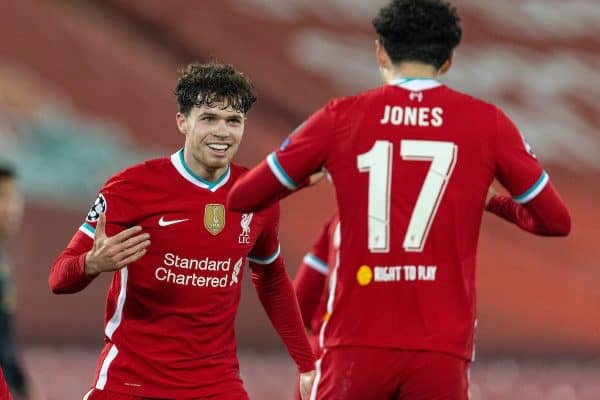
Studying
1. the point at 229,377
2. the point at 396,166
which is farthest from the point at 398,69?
the point at 229,377

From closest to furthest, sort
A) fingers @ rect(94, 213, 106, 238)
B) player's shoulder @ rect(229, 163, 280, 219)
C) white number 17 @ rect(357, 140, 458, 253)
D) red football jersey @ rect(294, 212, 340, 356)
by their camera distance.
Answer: white number 17 @ rect(357, 140, 458, 253)
fingers @ rect(94, 213, 106, 238)
player's shoulder @ rect(229, 163, 280, 219)
red football jersey @ rect(294, 212, 340, 356)

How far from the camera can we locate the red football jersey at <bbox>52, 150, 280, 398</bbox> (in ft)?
14.4

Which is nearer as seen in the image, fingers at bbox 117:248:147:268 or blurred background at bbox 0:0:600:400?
fingers at bbox 117:248:147:268

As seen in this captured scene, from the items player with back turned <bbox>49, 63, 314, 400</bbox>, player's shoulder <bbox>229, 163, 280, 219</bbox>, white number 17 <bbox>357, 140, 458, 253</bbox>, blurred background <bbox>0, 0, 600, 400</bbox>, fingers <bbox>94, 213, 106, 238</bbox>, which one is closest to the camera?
white number 17 <bbox>357, 140, 458, 253</bbox>

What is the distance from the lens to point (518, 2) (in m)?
10.4

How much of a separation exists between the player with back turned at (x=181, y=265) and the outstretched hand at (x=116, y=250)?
0.13 m

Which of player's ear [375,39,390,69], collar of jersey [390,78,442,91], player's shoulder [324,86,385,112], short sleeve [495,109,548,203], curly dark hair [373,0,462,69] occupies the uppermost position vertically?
curly dark hair [373,0,462,69]

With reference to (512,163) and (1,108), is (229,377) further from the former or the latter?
(1,108)

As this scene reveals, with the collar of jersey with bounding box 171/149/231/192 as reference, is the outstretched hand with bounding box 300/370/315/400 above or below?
below

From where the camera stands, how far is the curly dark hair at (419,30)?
358cm

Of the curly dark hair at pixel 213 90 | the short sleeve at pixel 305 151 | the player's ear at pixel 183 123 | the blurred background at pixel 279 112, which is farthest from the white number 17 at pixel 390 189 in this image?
the blurred background at pixel 279 112

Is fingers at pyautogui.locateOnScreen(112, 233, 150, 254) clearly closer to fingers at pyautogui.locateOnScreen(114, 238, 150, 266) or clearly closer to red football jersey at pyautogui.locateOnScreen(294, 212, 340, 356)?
fingers at pyautogui.locateOnScreen(114, 238, 150, 266)

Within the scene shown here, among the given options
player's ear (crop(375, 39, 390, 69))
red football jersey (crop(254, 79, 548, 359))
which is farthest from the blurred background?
red football jersey (crop(254, 79, 548, 359))

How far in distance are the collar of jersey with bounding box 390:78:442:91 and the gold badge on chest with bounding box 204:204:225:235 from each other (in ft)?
3.86
